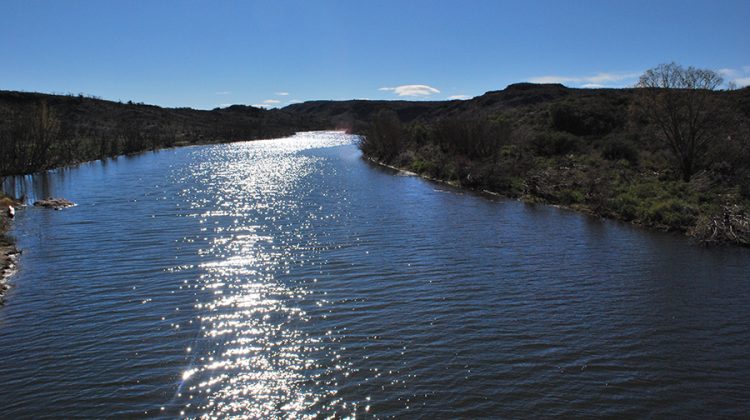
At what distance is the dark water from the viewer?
917cm

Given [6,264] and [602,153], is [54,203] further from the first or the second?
[602,153]

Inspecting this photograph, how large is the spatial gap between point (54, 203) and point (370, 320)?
22.6 metres

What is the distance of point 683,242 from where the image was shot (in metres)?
20.5

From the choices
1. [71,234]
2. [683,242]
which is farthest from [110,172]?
[683,242]

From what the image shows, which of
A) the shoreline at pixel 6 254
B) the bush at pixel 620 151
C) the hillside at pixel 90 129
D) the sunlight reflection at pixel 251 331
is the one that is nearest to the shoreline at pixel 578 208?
the bush at pixel 620 151

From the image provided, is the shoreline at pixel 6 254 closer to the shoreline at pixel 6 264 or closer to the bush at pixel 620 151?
the shoreline at pixel 6 264

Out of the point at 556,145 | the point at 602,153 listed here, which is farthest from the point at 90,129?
the point at 602,153

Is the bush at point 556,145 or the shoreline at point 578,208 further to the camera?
the bush at point 556,145

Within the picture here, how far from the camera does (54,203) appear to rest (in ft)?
91.6

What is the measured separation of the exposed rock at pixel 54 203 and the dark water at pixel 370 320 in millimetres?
4245

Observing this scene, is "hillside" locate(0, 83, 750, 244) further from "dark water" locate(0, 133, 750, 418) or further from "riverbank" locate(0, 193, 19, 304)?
"riverbank" locate(0, 193, 19, 304)

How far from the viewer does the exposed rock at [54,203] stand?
27594 millimetres

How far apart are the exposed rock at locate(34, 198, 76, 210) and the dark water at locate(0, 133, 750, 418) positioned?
4.25 metres

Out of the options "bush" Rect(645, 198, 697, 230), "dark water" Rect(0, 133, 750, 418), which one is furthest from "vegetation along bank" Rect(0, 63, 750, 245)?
"dark water" Rect(0, 133, 750, 418)
